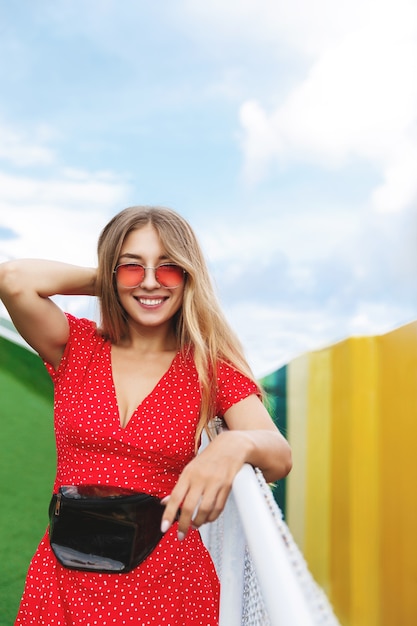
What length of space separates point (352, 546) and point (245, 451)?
5.84ft

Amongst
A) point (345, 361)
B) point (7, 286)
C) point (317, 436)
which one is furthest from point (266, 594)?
point (317, 436)

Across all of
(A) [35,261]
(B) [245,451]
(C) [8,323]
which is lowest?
(B) [245,451]

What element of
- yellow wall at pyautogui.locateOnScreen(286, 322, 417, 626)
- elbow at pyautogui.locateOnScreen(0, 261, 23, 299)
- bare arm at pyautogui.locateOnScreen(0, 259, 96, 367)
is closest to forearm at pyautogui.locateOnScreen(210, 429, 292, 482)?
bare arm at pyautogui.locateOnScreen(0, 259, 96, 367)

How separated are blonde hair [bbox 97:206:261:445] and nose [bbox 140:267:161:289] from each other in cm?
6

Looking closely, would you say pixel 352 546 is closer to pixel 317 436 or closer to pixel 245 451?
pixel 317 436

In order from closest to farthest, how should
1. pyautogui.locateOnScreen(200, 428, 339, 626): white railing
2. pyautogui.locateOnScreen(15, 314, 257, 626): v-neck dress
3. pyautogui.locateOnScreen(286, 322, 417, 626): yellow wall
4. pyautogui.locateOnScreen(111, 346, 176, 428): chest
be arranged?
pyautogui.locateOnScreen(200, 428, 339, 626): white railing → pyautogui.locateOnScreen(15, 314, 257, 626): v-neck dress → pyautogui.locateOnScreen(111, 346, 176, 428): chest → pyautogui.locateOnScreen(286, 322, 417, 626): yellow wall

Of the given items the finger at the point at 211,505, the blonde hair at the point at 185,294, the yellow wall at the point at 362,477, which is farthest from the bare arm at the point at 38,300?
the yellow wall at the point at 362,477

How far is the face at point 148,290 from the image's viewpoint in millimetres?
1612

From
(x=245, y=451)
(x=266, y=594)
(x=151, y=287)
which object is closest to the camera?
(x=266, y=594)

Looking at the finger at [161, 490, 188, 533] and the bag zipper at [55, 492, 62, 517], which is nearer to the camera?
the finger at [161, 490, 188, 533]

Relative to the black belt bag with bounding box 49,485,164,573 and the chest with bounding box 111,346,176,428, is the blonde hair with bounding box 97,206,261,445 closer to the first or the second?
the chest with bounding box 111,346,176,428

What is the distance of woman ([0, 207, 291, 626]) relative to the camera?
1.41 meters

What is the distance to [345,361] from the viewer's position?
2861 millimetres

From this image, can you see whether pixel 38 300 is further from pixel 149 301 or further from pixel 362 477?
pixel 362 477
